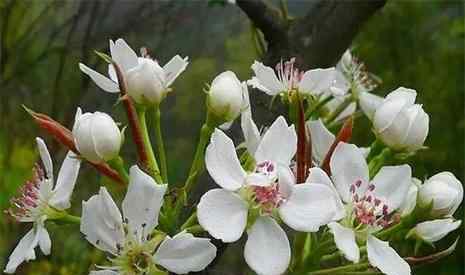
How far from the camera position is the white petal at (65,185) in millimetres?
783

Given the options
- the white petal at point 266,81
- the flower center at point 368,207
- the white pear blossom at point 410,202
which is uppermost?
the white petal at point 266,81

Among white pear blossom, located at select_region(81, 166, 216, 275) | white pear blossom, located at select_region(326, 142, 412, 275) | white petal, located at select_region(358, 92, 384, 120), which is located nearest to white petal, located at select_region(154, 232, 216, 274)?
white pear blossom, located at select_region(81, 166, 216, 275)

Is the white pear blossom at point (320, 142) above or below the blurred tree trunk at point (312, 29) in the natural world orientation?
above

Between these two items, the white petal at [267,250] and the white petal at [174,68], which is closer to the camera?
the white petal at [267,250]

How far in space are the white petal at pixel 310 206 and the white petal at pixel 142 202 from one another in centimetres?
10

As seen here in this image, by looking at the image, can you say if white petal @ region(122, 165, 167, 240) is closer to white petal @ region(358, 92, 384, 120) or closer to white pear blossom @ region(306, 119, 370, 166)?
white pear blossom @ region(306, 119, 370, 166)

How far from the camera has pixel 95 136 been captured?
2.41ft

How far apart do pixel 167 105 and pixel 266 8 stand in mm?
2158

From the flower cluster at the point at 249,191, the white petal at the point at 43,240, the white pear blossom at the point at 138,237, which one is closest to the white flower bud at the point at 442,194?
the flower cluster at the point at 249,191

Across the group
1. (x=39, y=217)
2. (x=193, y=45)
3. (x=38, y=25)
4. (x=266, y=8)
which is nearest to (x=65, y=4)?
(x=38, y=25)

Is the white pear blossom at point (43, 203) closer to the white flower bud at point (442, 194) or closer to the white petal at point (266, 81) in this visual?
the white petal at point (266, 81)

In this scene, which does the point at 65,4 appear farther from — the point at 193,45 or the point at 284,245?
the point at 284,245

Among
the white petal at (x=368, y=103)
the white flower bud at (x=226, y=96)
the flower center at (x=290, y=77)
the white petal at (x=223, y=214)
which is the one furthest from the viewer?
the white petal at (x=368, y=103)

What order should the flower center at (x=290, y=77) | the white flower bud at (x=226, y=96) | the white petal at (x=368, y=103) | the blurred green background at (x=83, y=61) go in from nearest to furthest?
the white flower bud at (x=226, y=96) < the flower center at (x=290, y=77) < the white petal at (x=368, y=103) < the blurred green background at (x=83, y=61)
